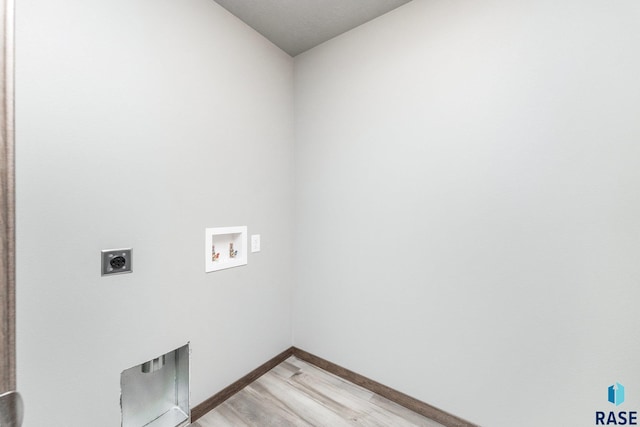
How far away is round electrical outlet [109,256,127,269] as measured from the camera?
4.09 ft

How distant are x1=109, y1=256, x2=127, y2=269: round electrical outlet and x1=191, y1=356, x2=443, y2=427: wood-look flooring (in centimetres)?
102

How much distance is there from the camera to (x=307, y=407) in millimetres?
1682

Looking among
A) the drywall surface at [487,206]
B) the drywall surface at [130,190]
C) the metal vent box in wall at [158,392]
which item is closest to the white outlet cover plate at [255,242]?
the drywall surface at [130,190]

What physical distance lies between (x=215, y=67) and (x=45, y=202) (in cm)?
114

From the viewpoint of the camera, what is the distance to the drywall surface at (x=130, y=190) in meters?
1.07

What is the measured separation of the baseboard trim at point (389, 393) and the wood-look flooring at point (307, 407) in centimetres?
3

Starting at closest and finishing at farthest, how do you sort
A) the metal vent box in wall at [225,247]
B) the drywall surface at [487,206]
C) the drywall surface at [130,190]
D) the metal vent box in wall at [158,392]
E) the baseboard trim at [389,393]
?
the drywall surface at [130,190], the drywall surface at [487,206], the metal vent box in wall at [158,392], the baseboard trim at [389,393], the metal vent box in wall at [225,247]

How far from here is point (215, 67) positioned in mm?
1680

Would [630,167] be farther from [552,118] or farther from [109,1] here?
[109,1]

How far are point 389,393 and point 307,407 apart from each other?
1.75ft

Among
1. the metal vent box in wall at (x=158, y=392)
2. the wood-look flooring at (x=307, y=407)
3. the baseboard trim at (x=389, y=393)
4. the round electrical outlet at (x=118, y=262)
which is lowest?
the wood-look flooring at (x=307, y=407)

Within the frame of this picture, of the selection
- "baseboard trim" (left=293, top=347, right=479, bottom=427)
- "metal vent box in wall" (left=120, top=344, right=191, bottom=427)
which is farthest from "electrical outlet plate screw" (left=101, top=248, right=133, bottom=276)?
"baseboard trim" (left=293, top=347, right=479, bottom=427)

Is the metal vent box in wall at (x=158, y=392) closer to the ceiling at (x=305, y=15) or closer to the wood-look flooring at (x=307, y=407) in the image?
the wood-look flooring at (x=307, y=407)

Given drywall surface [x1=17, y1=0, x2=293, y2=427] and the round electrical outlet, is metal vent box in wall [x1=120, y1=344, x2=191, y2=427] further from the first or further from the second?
the round electrical outlet
